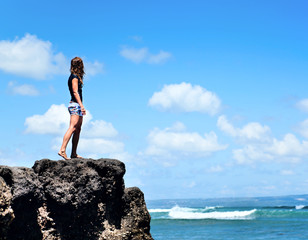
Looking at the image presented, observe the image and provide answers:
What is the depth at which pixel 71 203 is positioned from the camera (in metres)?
4.99

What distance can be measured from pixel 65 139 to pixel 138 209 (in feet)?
4.64

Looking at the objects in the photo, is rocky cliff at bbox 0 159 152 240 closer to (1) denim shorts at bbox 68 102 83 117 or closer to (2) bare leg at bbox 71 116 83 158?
(2) bare leg at bbox 71 116 83 158

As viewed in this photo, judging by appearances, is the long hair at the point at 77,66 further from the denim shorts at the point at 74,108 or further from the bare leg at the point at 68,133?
the bare leg at the point at 68,133

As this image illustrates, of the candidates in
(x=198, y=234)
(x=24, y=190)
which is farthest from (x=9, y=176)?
(x=198, y=234)

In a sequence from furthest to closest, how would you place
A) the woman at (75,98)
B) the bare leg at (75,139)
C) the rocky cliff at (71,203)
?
the bare leg at (75,139)
the woman at (75,98)
the rocky cliff at (71,203)

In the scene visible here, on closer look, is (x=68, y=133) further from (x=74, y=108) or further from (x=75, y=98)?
(x=75, y=98)

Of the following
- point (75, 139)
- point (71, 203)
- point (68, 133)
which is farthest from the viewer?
point (75, 139)

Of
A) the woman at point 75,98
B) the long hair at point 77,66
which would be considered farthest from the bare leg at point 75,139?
the long hair at point 77,66

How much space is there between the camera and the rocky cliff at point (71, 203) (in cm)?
442

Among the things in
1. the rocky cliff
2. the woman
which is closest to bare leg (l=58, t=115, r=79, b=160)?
the woman

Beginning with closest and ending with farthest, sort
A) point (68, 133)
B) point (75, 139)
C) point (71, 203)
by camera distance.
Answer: point (71, 203), point (68, 133), point (75, 139)

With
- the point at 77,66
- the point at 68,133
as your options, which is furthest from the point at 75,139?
the point at 77,66

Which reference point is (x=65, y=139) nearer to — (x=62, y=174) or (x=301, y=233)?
(x=62, y=174)

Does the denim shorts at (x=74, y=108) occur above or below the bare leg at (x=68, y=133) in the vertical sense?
above
